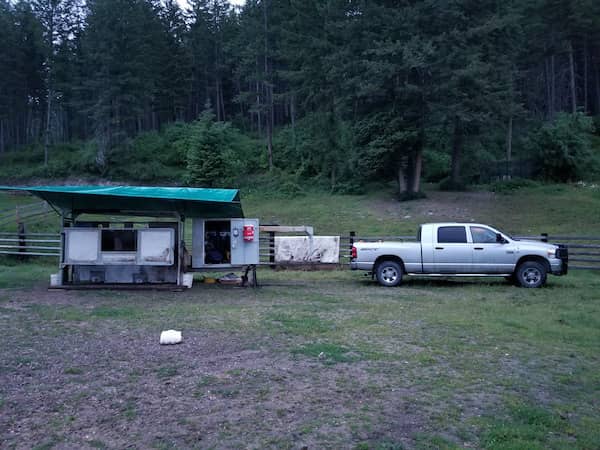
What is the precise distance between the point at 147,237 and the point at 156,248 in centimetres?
34

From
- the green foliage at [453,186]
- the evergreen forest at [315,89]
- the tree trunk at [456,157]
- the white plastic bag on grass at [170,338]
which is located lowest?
the white plastic bag on grass at [170,338]

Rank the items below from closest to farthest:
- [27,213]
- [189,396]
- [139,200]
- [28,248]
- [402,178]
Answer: [189,396] → [139,200] → [28,248] → [27,213] → [402,178]

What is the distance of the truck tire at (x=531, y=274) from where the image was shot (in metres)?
14.1

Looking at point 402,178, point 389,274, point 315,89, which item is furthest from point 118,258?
point 315,89

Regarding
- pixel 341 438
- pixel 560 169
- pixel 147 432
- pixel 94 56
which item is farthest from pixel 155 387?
pixel 94 56

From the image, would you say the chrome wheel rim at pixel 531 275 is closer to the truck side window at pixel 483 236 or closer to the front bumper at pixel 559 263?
the front bumper at pixel 559 263

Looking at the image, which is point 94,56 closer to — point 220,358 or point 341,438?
point 220,358

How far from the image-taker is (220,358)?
7043mm

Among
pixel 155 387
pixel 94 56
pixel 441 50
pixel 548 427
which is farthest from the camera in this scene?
pixel 94 56

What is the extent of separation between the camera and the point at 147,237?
1302cm

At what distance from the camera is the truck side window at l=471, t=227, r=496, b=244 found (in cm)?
1434

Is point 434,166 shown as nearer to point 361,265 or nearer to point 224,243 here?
point 361,265

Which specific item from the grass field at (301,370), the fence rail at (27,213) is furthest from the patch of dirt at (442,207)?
the fence rail at (27,213)

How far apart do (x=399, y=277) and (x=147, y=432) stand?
10792 mm
